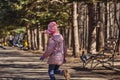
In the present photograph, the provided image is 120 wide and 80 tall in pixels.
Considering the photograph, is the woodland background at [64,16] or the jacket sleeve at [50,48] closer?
the jacket sleeve at [50,48]

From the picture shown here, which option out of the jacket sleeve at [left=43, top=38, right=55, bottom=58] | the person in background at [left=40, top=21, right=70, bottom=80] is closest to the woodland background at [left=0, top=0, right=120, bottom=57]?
the person in background at [left=40, top=21, right=70, bottom=80]

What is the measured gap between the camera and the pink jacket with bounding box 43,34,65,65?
40.5 feet

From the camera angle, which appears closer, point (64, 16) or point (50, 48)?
point (50, 48)

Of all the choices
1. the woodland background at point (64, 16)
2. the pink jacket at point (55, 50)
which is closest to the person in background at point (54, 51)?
the pink jacket at point (55, 50)

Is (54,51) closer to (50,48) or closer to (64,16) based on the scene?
(50,48)

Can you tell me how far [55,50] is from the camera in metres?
12.4

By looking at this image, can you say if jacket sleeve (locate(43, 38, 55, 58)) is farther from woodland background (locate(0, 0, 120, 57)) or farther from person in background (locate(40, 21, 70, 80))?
woodland background (locate(0, 0, 120, 57))

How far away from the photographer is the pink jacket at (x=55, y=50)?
40.5ft

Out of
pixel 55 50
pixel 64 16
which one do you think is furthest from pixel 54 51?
pixel 64 16

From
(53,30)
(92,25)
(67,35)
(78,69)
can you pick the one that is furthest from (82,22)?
(53,30)

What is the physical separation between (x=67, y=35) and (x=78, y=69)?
3561 centimetres

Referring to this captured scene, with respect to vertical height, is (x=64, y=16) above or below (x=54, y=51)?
below

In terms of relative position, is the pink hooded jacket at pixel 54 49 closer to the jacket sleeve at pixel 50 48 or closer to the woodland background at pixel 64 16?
the jacket sleeve at pixel 50 48

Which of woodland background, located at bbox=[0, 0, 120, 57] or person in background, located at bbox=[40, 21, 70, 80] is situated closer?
person in background, located at bbox=[40, 21, 70, 80]
